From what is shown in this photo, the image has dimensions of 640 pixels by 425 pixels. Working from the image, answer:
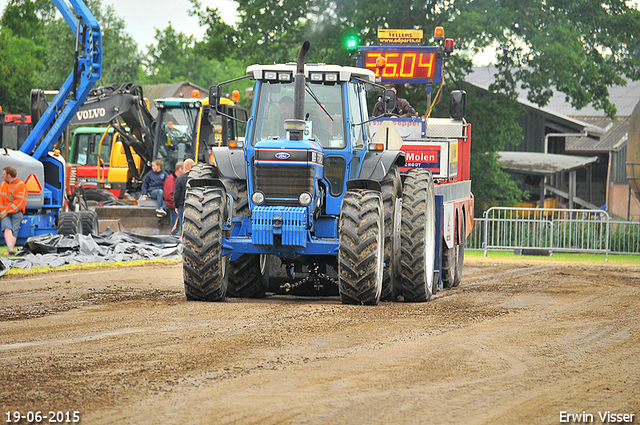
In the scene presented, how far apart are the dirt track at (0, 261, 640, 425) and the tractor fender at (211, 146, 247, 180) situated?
1445 millimetres

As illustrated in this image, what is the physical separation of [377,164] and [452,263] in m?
3.60

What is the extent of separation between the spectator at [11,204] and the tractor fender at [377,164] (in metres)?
7.62

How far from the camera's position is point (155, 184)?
854 inches

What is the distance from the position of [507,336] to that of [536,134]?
116 ft

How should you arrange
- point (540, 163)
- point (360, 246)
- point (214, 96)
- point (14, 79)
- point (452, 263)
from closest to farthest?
point (360, 246), point (214, 96), point (452, 263), point (540, 163), point (14, 79)

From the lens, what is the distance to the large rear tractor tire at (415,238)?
10.6 meters

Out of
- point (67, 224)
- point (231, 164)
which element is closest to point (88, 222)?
point (67, 224)

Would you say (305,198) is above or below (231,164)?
below

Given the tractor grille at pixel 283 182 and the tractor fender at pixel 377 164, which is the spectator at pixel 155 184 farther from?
the tractor grille at pixel 283 182

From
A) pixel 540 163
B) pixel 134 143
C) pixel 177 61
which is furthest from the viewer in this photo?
pixel 177 61

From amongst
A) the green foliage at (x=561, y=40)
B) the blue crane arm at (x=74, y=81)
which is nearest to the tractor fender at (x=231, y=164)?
the blue crane arm at (x=74, y=81)

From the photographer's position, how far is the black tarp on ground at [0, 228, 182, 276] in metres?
15.2

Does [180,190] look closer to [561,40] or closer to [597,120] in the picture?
[561,40]

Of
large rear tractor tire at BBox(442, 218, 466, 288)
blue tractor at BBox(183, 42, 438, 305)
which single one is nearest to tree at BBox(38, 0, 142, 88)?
large rear tractor tire at BBox(442, 218, 466, 288)
